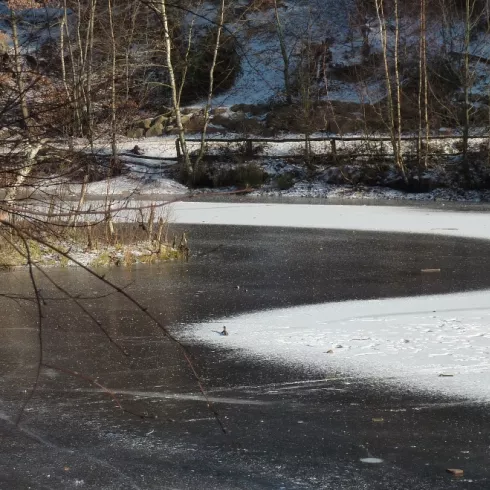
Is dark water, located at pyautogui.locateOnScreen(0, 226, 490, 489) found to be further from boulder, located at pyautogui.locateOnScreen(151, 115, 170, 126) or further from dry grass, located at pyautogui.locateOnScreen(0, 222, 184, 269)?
boulder, located at pyautogui.locateOnScreen(151, 115, 170, 126)

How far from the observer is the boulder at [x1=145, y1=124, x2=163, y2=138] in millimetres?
44406

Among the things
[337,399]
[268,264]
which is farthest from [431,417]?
[268,264]

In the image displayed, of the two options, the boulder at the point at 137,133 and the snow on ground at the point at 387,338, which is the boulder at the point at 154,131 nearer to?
the boulder at the point at 137,133

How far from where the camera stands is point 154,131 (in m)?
44.5

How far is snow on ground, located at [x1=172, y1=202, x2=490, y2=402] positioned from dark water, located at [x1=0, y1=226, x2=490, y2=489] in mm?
330

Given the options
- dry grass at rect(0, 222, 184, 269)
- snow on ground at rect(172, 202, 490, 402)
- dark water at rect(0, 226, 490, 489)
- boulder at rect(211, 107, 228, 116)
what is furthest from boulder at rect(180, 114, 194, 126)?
snow on ground at rect(172, 202, 490, 402)

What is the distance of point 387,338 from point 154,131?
118 ft

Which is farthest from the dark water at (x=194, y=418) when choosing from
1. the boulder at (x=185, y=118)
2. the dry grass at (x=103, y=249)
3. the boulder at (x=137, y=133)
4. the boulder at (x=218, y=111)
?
the boulder at (x=218, y=111)

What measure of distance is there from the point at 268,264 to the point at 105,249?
2.76 m

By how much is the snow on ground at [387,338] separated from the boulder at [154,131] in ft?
110

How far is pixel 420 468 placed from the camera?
5711 mm

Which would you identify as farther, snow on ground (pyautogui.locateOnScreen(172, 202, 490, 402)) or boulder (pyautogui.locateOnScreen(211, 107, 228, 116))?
boulder (pyautogui.locateOnScreen(211, 107, 228, 116))

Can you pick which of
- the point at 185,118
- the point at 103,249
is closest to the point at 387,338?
the point at 103,249

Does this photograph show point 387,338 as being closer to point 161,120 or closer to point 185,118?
point 185,118
